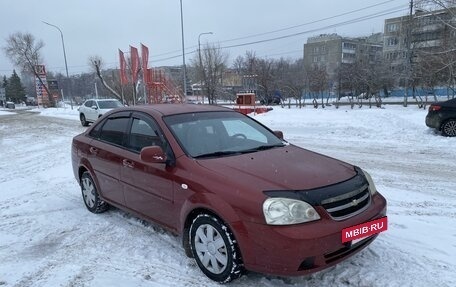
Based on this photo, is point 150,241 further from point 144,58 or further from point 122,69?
point 122,69

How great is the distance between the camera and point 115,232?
4566mm

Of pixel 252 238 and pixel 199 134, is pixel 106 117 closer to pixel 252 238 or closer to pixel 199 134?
pixel 199 134

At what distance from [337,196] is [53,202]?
4.83 metres

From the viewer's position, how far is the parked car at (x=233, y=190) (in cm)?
291

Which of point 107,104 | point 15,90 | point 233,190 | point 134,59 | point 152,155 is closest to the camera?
point 233,190

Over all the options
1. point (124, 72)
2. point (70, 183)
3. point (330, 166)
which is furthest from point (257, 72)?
point (330, 166)

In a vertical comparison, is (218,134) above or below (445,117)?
above

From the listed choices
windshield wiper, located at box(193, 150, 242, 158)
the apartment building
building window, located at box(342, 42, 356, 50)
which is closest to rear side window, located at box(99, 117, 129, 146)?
windshield wiper, located at box(193, 150, 242, 158)

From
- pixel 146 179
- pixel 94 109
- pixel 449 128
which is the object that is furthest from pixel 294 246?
pixel 94 109

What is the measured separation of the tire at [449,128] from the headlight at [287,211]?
396 inches

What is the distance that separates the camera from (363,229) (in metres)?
3.13

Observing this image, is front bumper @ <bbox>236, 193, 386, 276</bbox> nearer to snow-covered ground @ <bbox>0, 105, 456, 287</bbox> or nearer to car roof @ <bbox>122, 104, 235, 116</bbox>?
snow-covered ground @ <bbox>0, 105, 456, 287</bbox>

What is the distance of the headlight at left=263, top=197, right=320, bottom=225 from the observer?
2895mm

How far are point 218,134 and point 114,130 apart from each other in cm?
156
